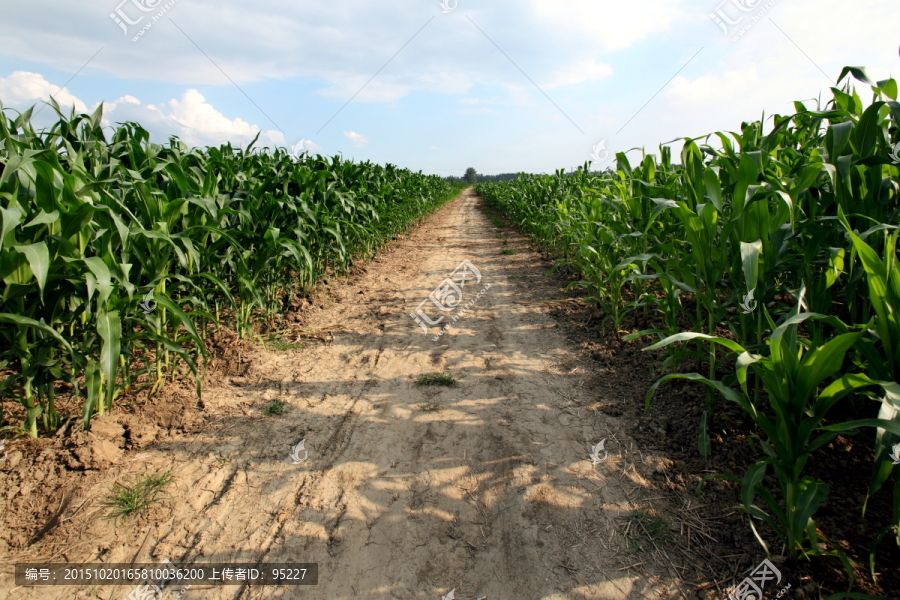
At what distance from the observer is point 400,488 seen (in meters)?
2.15

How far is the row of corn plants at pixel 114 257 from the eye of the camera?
198 centimetres

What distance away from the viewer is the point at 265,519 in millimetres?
1961

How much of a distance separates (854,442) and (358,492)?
251 cm

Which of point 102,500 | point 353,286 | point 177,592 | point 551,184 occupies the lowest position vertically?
point 177,592

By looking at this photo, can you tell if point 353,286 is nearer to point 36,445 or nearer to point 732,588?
point 36,445

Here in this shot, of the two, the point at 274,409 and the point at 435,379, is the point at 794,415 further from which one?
the point at 274,409

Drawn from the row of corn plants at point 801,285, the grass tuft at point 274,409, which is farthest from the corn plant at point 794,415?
the grass tuft at point 274,409

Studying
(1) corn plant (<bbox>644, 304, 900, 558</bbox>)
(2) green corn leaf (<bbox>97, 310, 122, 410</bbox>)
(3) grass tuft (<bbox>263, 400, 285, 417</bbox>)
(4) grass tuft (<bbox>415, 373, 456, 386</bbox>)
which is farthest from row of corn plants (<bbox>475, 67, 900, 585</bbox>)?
(2) green corn leaf (<bbox>97, 310, 122, 410</bbox>)

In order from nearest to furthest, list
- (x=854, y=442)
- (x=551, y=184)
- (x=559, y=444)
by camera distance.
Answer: (x=854, y=442) → (x=559, y=444) → (x=551, y=184)

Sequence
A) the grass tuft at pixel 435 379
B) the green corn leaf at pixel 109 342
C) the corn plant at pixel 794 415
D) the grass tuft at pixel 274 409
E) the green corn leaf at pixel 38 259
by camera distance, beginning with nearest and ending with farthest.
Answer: the corn plant at pixel 794 415
the green corn leaf at pixel 38 259
the green corn leaf at pixel 109 342
the grass tuft at pixel 274 409
the grass tuft at pixel 435 379

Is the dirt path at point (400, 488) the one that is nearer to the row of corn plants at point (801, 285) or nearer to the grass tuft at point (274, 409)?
the grass tuft at point (274, 409)

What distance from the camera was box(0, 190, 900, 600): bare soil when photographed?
169 centimetres

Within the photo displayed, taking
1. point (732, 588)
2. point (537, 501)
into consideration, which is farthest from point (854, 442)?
point (537, 501)

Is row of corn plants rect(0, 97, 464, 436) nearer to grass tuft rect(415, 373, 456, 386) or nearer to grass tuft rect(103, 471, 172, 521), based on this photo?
grass tuft rect(103, 471, 172, 521)
